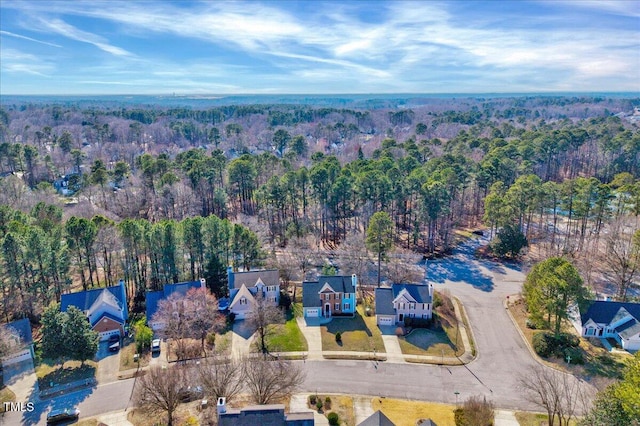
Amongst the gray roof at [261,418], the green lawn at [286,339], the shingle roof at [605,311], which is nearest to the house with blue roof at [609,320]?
the shingle roof at [605,311]

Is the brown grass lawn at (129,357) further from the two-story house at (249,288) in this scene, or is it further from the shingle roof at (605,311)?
the shingle roof at (605,311)

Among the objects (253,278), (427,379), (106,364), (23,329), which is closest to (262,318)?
(253,278)

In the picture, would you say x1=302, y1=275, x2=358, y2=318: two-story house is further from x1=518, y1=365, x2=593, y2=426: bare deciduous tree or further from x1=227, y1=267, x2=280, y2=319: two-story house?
x1=518, y1=365, x2=593, y2=426: bare deciduous tree

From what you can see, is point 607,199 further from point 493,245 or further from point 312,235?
point 312,235

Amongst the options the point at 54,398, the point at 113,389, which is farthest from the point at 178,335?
the point at 54,398

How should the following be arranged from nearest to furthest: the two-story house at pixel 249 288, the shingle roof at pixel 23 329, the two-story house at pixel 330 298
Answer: the shingle roof at pixel 23 329, the two-story house at pixel 249 288, the two-story house at pixel 330 298

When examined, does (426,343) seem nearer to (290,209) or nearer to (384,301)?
(384,301)

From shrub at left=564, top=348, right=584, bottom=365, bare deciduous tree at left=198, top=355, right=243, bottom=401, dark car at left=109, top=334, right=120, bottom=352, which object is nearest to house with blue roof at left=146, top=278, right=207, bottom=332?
dark car at left=109, top=334, right=120, bottom=352
